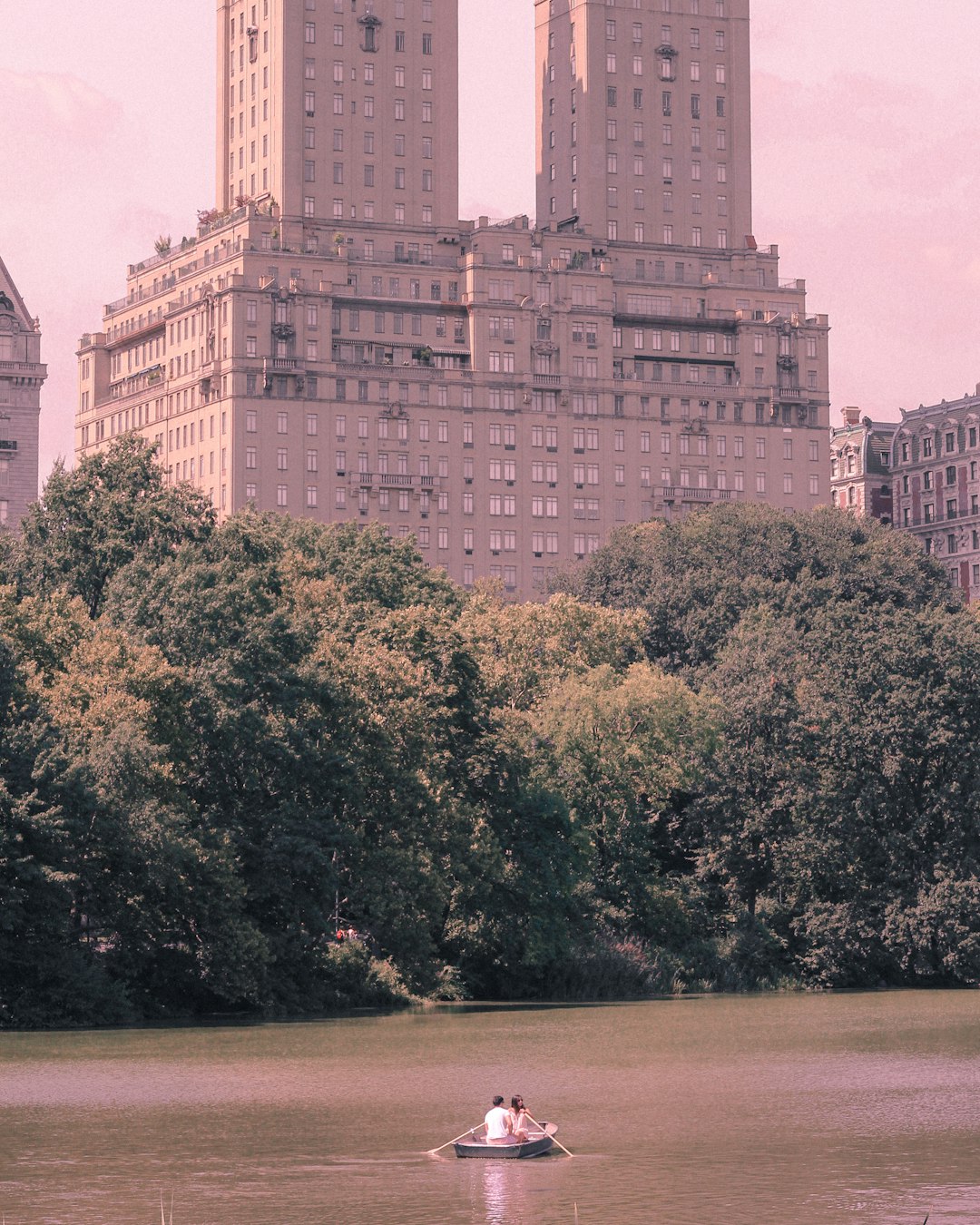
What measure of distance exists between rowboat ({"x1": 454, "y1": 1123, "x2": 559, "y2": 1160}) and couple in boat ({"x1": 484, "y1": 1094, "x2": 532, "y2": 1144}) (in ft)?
0.56

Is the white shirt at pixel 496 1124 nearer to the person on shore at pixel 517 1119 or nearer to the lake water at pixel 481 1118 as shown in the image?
the person on shore at pixel 517 1119

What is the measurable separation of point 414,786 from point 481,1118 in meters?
38.4

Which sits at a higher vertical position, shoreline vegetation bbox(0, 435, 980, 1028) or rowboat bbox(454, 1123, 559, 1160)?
shoreline vegetation bbox(0, 435, 980, 1028)

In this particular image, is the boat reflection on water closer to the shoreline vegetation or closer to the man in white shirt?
the man in white shirt

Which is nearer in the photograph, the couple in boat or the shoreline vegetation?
the couple in boat

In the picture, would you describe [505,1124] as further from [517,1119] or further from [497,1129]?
[517,1119]

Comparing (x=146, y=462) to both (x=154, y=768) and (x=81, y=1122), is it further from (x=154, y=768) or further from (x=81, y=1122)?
(x=81, y=1122)

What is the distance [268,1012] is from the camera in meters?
98.2

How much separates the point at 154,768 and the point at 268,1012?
1194cm

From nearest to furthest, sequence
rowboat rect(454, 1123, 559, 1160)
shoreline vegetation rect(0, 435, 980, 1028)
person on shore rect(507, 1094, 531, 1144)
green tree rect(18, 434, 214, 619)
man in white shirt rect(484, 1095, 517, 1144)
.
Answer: rowboat rect(454, 1123, 559, 1160) → man in white shirt rect(484, 1095, 517, 1144) → person on shore rect(507, 1094, 531, 1144) → shoreline vegetation rect(0, 435, 980, 1028) → green tree rect(18, 434, 214, 619)

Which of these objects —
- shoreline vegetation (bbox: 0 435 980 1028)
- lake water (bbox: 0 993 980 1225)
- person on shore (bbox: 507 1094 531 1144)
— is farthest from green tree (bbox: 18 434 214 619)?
person on shore (bbox: 507 1094 531 1144)

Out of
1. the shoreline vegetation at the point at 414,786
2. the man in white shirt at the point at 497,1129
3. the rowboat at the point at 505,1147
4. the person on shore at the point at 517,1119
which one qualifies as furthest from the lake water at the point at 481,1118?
the shoreline vegetation at the point at 414,786

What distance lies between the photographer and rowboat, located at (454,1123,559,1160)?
2302 inches

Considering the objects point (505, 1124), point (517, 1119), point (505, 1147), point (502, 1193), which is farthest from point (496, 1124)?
point (502, 1193)
